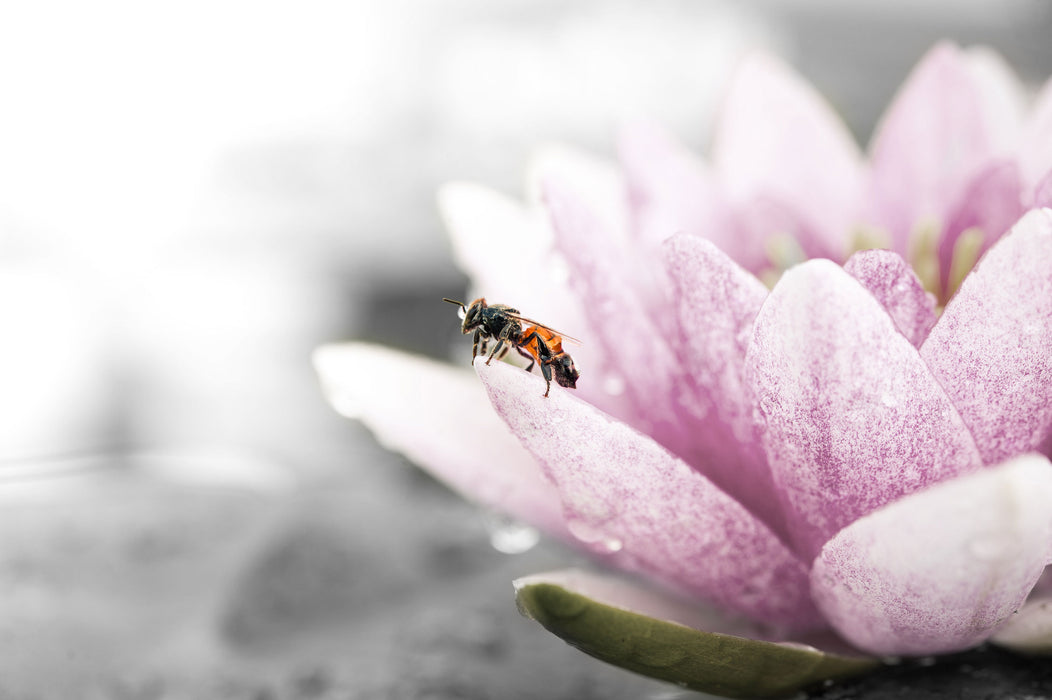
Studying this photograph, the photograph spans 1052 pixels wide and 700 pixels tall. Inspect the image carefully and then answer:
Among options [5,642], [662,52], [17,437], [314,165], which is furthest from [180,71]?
[5,642]

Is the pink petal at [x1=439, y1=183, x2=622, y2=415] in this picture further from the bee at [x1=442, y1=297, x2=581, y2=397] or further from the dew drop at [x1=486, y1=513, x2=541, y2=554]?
the dew drop at [x1=486, y1=513, x2=541, y2=554]

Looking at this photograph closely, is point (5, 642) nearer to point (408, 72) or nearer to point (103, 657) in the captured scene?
point (103, 657)

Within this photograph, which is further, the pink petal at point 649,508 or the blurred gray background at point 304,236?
the blurred gray background at point 304,236

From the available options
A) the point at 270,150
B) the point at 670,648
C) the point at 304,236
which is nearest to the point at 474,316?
the point at 670,648

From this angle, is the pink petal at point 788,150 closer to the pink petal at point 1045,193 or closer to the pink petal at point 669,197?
the pink petal at point 669,197

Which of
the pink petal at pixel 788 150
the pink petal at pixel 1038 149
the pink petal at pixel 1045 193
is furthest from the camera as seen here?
the pink petal at pixel 788 150

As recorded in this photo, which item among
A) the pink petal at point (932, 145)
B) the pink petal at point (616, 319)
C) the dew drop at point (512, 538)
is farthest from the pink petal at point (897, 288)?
the dew drop at point (512, 538)

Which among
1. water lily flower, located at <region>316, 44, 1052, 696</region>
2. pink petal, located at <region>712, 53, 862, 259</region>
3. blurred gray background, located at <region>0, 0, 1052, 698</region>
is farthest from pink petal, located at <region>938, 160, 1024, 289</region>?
blurred gray background, located at <region>0, 0, 1052, 698</region>
